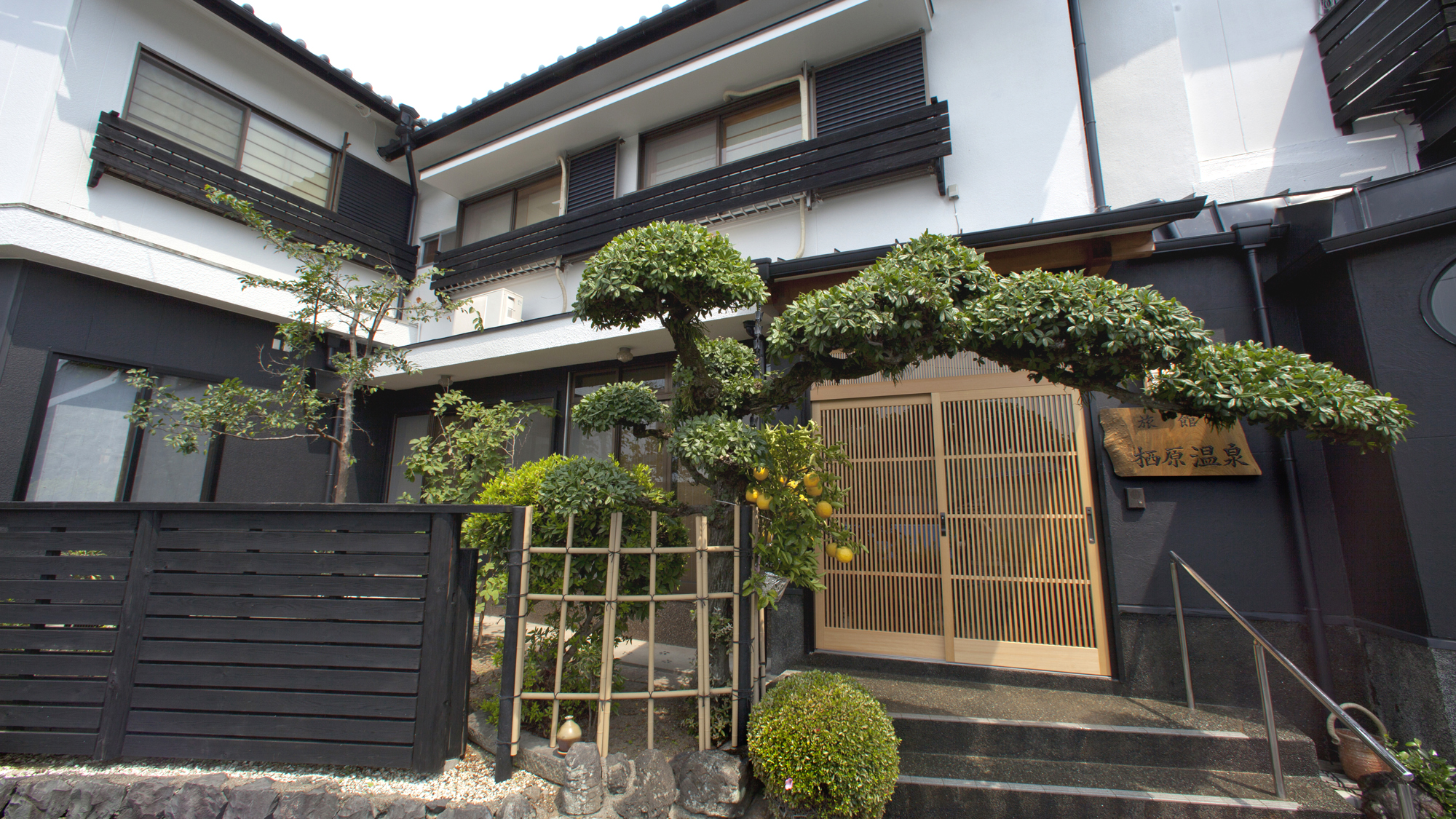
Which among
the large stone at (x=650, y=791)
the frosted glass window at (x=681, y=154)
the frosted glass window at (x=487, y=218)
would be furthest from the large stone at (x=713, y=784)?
the frosted glass window at (x=487, y=218)

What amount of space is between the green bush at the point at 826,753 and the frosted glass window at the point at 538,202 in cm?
673

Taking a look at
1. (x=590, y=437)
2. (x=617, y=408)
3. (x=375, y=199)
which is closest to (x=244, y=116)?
(x=375, y=199)

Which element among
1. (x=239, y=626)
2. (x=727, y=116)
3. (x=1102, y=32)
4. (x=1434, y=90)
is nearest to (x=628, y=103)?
(x=727, y=116)

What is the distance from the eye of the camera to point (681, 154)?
6723mm

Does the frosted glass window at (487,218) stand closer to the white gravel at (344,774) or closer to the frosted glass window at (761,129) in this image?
the frosted glass window at (761,129)

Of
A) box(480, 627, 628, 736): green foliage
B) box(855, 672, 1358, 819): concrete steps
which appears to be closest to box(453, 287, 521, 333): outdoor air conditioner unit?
box(480, 627, 628, 736): green foliage

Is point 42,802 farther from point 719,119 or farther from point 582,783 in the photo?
point 719,119

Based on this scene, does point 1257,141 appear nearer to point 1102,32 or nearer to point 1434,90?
point 1434,90

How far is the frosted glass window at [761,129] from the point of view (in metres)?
6.06

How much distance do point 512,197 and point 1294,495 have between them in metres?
8.93

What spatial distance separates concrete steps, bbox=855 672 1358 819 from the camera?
3.09 m

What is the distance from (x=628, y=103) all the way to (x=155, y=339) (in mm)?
5530

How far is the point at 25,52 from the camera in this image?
532 cm

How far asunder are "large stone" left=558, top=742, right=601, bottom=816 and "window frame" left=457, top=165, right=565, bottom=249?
6164 mm
